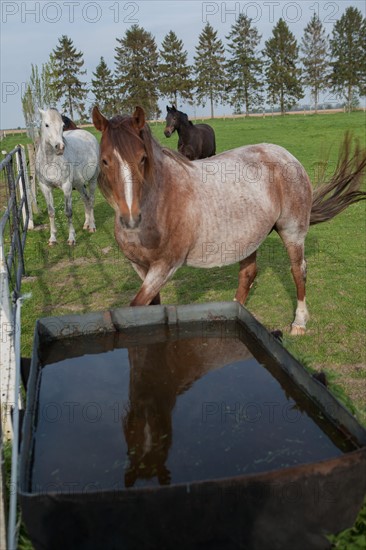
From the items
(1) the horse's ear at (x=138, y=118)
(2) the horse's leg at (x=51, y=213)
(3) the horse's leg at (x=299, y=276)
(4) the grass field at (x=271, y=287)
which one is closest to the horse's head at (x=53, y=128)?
(2) the horse's leg at (x=51, y=213)

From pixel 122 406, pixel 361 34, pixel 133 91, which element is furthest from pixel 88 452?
pixel 361 34

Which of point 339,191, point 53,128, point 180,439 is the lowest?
point 180,439

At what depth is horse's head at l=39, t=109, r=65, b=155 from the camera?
9.23m

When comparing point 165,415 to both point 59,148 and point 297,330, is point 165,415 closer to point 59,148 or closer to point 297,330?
point 297,330

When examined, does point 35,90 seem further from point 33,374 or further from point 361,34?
point 361,34

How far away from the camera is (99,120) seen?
126 inches

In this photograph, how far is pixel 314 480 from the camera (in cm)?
159

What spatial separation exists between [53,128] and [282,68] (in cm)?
6140

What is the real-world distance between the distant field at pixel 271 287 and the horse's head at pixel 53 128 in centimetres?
188

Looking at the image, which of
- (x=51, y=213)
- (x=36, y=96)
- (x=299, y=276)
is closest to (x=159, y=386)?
(x=299, y=276)

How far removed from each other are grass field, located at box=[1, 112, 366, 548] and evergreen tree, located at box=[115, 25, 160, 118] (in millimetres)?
51508

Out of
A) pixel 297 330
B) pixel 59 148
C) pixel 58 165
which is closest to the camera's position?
pixel 297 330

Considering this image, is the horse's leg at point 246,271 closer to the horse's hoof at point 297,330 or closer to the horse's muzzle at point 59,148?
the horse's hoof at point 297,330

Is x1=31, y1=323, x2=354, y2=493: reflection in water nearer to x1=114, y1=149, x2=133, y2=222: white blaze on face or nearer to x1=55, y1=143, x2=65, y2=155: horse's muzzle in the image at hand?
x1=114, y1=149, x2=133, y2=222: white blaze on face
